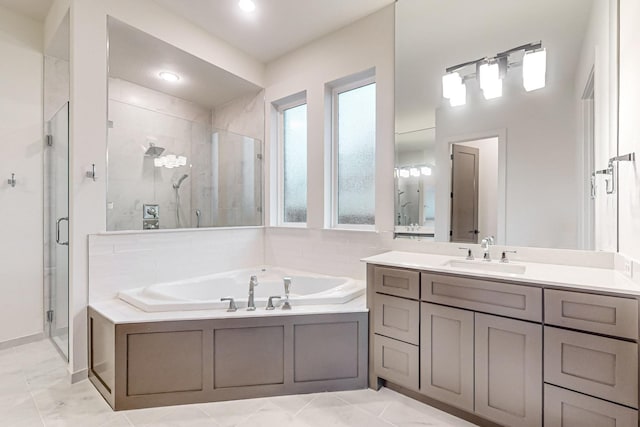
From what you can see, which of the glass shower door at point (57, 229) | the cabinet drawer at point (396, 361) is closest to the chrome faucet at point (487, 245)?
the cabinet drawer at point (396, 361)

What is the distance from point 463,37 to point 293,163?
1966 millimetres

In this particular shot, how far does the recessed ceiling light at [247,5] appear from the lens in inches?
100

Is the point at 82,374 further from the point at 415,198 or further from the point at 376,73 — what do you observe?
the point at 376,73

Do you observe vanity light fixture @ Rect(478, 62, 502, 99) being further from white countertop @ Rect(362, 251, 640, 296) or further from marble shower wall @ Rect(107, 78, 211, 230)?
marble shower wall @ Rect(107, 78, 211, 230)

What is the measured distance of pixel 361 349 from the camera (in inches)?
84.0

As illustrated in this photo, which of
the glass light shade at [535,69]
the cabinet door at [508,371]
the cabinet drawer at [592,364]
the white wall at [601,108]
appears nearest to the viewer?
the cabinet drawer at [592,364]

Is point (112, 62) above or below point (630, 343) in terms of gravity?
above

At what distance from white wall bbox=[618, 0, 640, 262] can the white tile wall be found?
117 inches

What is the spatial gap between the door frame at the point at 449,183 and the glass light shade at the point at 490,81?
250 mm

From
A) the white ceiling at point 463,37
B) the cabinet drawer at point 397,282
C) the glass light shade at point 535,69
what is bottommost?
the cabinet drawer at point 397,282

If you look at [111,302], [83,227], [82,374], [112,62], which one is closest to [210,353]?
[111,302]

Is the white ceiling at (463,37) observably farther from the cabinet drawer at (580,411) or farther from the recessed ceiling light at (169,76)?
the recessed ceiling light at (169,76)

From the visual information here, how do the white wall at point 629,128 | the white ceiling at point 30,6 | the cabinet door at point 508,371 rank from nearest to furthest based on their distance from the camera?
the white wall at point 629,128 → the cabinet door at point 508,371 → the white ceiling at point 30,6

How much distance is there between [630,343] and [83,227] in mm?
3119
